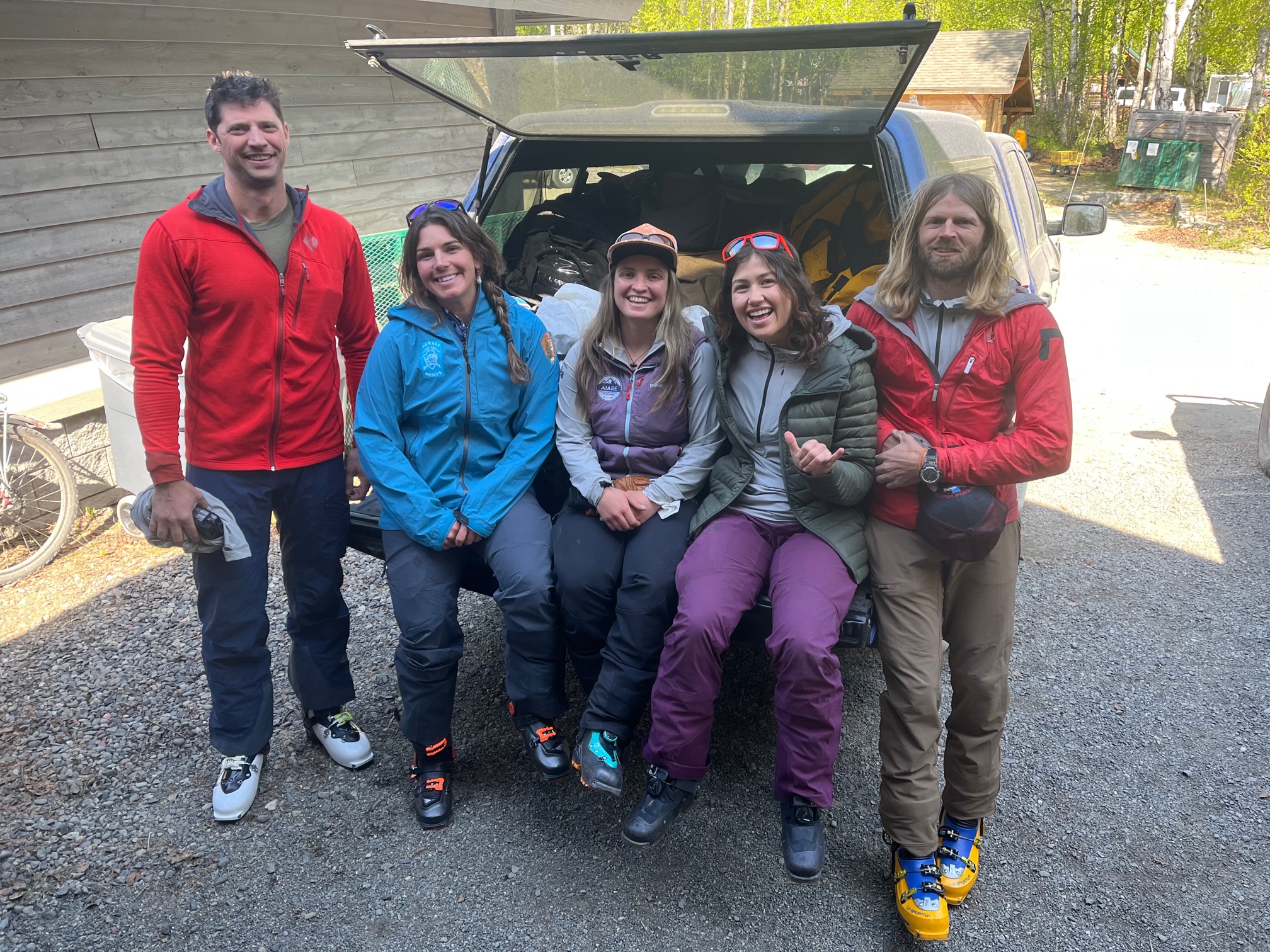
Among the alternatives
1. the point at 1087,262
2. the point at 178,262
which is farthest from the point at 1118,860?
the point at 1087,262

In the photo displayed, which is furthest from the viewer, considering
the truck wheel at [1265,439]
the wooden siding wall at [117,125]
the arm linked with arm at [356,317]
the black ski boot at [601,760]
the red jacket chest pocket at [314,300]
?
the truck wheel at [1265,439]

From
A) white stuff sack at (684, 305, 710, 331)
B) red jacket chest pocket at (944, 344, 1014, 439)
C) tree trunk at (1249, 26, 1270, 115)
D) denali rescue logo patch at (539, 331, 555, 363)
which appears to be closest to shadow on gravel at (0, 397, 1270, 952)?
red jacket chest pocket at (944, 344, 1014, 439)

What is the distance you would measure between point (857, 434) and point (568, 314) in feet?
4.26

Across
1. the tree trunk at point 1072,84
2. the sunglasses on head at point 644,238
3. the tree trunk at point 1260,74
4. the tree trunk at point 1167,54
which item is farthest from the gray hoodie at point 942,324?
the tree trunk at point 1072,84

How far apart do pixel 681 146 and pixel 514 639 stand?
283 cm

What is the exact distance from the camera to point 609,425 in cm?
288

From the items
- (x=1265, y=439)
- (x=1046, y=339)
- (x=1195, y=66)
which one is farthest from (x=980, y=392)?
(x=1195, y=66)

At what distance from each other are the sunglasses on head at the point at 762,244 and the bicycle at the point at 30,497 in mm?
3911

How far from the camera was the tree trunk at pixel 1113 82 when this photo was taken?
99.7ft

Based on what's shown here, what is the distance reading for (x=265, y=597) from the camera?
2.86 m

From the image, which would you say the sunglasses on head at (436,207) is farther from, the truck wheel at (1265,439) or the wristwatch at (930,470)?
the truck wheel at (1265,439)

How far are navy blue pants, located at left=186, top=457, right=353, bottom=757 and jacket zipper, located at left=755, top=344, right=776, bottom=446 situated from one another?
1.38 meters

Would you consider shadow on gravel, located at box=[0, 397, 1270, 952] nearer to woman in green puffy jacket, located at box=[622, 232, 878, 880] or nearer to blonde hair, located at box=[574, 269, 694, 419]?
woman in green puffy jacket, located at box=[622, 232, 878, 880]

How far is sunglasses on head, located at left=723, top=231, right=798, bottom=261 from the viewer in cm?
267
